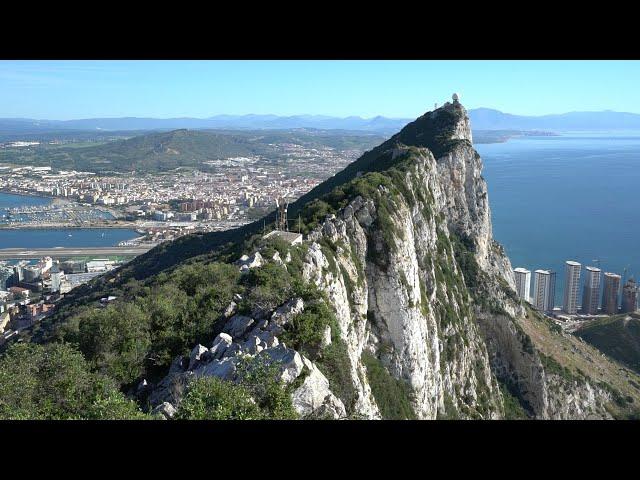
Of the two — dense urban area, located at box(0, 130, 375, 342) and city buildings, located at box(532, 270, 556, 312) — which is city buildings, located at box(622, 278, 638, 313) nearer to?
city buildings, located at box(532, 270, 556, 312)

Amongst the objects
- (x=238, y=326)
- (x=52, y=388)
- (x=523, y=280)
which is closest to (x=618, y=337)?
(x=523, y=280)

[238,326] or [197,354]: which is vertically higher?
[238,326]

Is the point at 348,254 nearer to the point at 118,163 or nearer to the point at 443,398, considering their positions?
the point at 443,398

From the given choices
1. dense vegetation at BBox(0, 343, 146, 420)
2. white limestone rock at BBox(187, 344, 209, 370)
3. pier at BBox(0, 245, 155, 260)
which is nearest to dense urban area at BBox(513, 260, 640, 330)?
pier at BBox(0, 245, 155, 260)

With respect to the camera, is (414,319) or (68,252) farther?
(68,252)

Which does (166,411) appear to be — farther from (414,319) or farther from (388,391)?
(414,319)

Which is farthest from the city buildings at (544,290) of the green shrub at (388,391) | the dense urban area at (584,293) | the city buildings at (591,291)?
the green shrub at (388,391)
